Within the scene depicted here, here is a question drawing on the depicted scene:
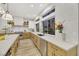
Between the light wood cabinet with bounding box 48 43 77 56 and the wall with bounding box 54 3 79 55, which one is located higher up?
the wall with bounding box 54 3 79 55

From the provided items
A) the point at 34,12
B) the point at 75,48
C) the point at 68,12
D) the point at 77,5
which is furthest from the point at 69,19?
the point at 34,12

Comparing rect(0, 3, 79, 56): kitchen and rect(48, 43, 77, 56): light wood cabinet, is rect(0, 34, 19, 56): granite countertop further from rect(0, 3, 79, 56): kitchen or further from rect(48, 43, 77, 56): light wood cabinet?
rect(48, 43, 77, 56): light wood cabinet

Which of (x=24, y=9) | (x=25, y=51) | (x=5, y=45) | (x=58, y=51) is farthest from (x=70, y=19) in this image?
(x=5, y=45)

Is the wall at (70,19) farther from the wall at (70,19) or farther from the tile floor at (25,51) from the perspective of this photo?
the tile floor at (25,51)

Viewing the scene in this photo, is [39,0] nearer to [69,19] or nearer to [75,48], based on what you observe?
[69,19]

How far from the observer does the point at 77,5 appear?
1592 millimetres

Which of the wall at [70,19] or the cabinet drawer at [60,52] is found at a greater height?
the wall at [70,19]

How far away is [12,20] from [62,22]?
814 millimetres

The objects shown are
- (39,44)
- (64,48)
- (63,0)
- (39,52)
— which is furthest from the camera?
(39,44)

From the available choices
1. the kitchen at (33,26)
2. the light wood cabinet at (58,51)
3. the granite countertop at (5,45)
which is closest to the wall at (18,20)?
the kitchen at (33,26)

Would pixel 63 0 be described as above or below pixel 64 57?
above

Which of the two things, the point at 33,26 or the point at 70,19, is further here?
the point at 33,26

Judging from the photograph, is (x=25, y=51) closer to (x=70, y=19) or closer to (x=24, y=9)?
(x=24, y=9)

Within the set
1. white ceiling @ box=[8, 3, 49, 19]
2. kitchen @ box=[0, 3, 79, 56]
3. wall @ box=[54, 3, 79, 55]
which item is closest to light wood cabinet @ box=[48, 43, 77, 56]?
kitchen @ box=[0, 3, 79, 56]
